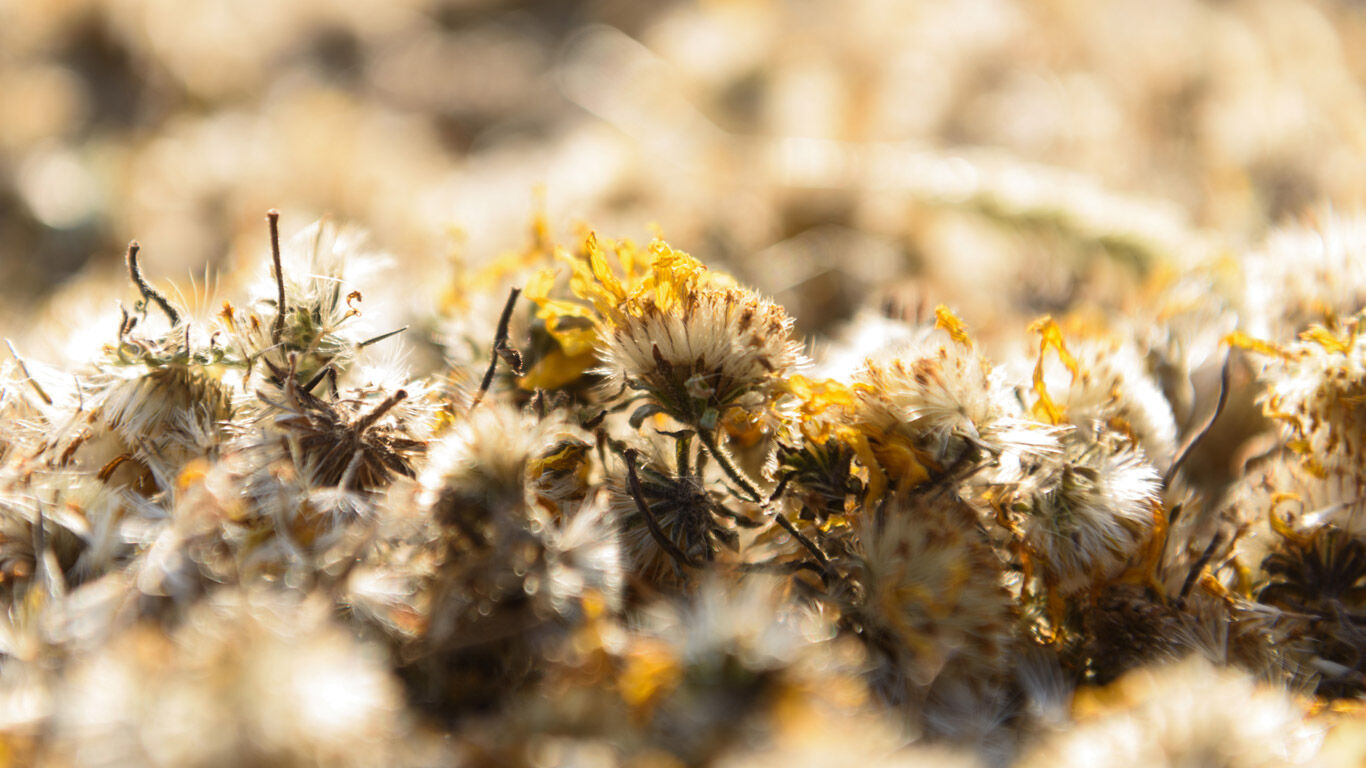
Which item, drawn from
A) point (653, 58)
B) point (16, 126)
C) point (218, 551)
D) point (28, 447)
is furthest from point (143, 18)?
point (218, 551)

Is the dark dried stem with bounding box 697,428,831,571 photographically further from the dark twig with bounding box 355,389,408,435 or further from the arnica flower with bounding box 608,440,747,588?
the dark twig with bounding box 355,389,408,435

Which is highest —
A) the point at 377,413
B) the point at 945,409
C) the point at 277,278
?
the point at 277,278

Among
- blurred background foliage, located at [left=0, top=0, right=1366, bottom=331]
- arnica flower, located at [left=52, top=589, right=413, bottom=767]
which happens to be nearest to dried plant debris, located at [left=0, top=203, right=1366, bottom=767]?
arnica flower, located at [left=52, top=589, right=413, bottom=767]

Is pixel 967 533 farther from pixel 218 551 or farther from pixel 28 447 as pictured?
pixel 28 447

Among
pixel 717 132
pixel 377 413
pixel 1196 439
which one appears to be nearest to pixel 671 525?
pixel 377 413

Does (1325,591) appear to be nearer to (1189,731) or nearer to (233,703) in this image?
(1189,731)
